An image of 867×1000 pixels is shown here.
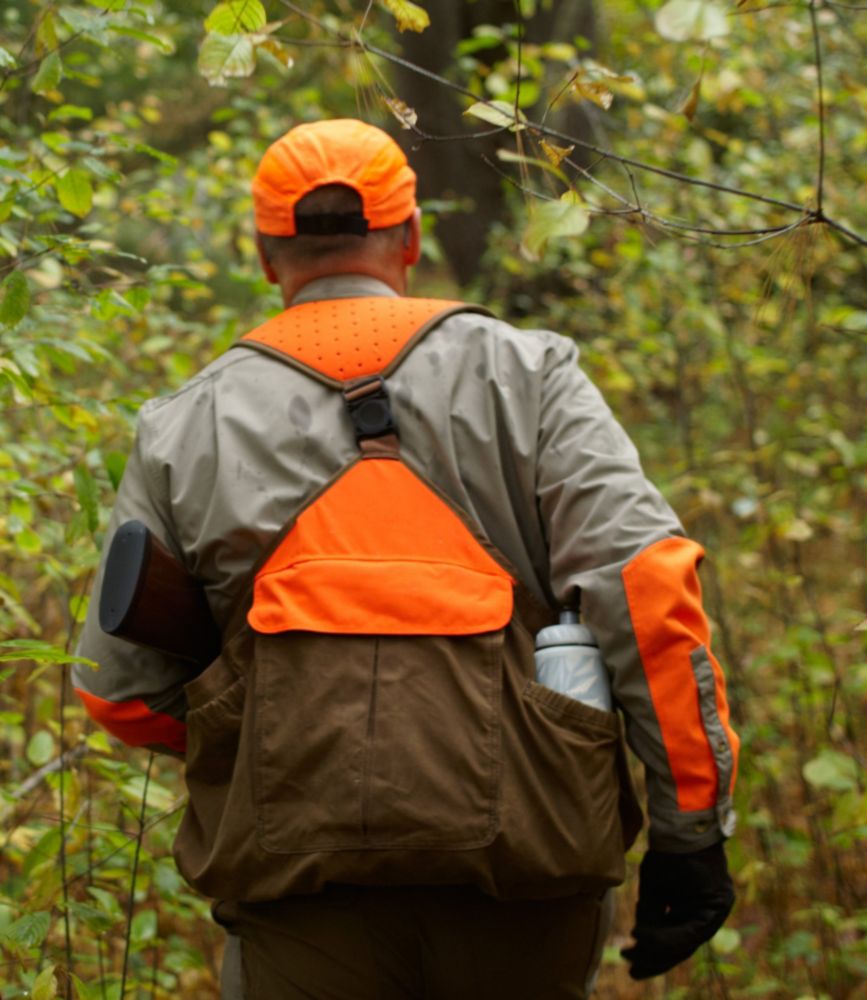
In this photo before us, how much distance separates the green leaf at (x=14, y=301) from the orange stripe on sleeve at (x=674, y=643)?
1283 millimetres

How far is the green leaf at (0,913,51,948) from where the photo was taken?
1.98 metres

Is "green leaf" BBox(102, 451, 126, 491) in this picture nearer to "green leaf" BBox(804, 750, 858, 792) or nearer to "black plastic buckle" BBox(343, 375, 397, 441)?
"black plastic buckle" BBox(343, 375, 397, 441)

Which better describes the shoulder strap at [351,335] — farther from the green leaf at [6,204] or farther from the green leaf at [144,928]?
the green leaf at [144,928]

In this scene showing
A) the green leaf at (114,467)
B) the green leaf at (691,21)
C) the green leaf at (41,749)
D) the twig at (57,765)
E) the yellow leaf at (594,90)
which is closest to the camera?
the green leaf at (691,21)

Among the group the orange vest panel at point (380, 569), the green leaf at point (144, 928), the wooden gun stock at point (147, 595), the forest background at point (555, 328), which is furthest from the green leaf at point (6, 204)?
the green leaf at point (144, 928)

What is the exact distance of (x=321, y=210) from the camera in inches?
87.4

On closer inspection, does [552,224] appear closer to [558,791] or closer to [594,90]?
[594,90]

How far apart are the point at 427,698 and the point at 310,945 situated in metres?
0.49

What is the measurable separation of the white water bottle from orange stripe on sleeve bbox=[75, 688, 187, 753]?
786 mm

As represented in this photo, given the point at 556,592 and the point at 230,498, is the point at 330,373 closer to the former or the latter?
the point at 230,498

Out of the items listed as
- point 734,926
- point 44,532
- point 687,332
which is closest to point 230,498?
point 44,532

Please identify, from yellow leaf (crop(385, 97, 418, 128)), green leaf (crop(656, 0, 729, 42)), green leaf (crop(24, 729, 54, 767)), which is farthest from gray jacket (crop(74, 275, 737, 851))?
green leaf (crop(656, 0, 729, 42))


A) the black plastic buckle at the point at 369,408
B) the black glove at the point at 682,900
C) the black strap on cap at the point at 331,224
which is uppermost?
the black strap on cap at the point at 331,224

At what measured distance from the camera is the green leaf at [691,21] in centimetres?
136
